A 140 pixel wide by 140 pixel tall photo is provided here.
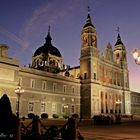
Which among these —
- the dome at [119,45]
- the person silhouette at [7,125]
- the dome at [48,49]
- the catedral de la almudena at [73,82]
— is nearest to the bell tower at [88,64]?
the catedral de la almudena at [73,82]

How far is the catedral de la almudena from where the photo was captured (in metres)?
40.4

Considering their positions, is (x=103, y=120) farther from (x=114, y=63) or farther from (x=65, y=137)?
(x=114, y=63)

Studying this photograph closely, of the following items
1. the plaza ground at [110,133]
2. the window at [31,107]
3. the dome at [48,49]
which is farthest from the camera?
the dome at [48,49]

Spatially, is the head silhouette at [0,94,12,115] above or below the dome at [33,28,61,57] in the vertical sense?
below

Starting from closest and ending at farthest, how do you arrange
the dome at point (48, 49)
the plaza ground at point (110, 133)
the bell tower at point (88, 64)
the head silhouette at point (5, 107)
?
the head silhouette at point (5, 107), the plaza ground at point (110, 133), the bell tower at point (88, 64), the dome at point (48, 49)

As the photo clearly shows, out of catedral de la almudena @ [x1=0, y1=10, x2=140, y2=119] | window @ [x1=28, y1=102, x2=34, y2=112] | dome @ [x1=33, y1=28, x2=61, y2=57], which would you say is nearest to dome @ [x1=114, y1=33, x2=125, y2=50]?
catedral de la almudena @ [x1=0, y1=10, x2=140, y2=119]

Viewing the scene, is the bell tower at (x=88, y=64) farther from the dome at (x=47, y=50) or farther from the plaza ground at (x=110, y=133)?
the plaza ground at (x=110, y=133)

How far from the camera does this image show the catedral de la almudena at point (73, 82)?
1592 inches

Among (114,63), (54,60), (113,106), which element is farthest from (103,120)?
(54,60)

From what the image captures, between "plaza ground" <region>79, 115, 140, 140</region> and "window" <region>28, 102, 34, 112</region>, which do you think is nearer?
"plaza ground" <region>79, 115, 140, 140</region>

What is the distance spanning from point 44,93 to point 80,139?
36.0 metres

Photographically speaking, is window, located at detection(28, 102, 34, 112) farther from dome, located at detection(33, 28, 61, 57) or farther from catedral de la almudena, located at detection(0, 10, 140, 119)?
dome, located at detection(33, 28, 61, 57)

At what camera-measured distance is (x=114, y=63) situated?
71.5 meters

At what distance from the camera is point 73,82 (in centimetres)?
5619
